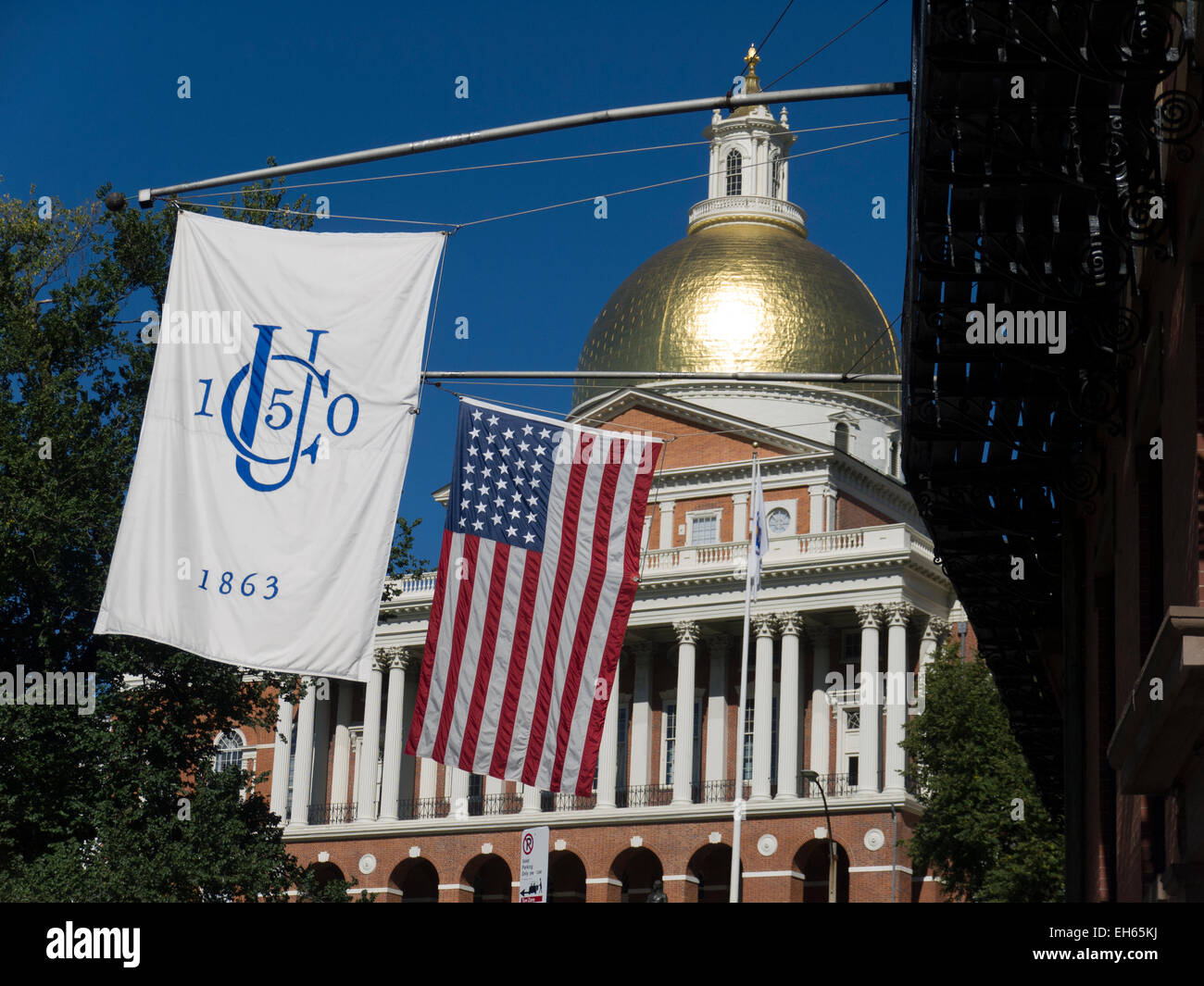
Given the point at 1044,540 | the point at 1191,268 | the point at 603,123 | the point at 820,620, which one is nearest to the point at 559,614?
the point at 1044,540

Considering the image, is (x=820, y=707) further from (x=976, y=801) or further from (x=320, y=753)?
(x=976, y=801)

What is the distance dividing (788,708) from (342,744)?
19.3 metres

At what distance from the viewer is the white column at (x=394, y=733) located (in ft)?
251

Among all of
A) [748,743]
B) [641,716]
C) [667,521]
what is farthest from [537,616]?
[667,521]

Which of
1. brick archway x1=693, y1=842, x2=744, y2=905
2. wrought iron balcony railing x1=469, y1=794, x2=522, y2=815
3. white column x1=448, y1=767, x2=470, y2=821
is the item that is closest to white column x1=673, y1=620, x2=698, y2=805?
brick archway x1=693, y1=842, x2=744, y2=905

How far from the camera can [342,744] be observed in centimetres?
7975

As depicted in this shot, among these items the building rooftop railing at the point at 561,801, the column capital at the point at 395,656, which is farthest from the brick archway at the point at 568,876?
the column capital at the point at 395,656

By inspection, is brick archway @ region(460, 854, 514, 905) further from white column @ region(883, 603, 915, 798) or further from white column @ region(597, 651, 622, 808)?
white column @ region(883, 603, 915, 798)

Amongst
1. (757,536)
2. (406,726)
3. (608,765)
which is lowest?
(608,765)

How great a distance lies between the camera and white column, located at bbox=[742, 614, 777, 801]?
70.2 m

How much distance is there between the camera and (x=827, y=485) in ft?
246

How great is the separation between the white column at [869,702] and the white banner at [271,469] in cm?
5150

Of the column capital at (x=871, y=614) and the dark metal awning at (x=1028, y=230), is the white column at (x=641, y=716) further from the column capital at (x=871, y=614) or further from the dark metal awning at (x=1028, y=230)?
the dark metal awning at (x=1028, y=230)
